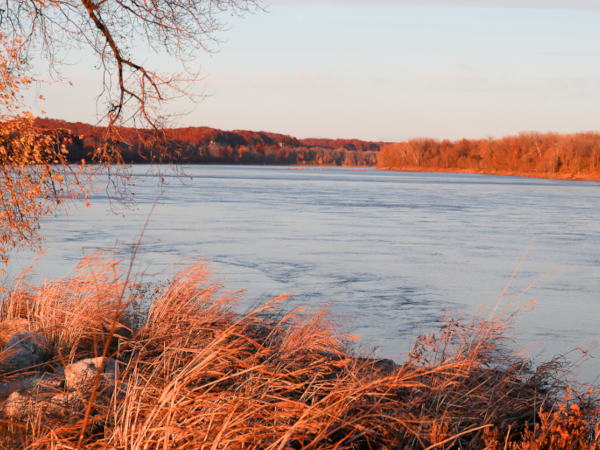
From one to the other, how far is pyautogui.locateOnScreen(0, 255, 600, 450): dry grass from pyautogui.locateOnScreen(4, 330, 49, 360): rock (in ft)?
0.51

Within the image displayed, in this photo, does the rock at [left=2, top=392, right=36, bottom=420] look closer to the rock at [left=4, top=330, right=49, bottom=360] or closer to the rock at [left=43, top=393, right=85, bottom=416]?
the rock at [left=43, top=393, right=85, bottom=416]

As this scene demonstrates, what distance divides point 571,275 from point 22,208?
11.1m

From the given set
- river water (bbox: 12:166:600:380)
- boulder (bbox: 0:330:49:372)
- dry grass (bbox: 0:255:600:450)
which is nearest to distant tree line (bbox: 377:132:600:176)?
river water (bbox: 12:166:600:380)

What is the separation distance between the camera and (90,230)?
1873cm

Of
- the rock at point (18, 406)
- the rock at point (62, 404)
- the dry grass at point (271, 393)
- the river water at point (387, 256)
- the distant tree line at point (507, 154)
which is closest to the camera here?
the dry grass at point (271, 393)

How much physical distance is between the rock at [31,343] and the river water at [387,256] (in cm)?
143

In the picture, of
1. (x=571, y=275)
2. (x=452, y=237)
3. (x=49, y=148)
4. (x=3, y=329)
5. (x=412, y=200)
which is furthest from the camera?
(x=412, y=200)

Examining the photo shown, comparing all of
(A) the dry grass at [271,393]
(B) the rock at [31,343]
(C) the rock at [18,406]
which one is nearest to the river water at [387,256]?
(A) the dry grass at [271,393]

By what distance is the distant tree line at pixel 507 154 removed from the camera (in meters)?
84.1

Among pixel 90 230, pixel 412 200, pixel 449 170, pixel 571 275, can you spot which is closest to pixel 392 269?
pixel 571 275

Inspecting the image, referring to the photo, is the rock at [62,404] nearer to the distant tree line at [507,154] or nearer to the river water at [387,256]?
the river water at [387,256]

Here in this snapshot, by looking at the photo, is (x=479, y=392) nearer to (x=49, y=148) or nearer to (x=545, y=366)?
(x=545, y=366)

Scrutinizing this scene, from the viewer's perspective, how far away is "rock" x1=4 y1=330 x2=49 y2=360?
19.2ft

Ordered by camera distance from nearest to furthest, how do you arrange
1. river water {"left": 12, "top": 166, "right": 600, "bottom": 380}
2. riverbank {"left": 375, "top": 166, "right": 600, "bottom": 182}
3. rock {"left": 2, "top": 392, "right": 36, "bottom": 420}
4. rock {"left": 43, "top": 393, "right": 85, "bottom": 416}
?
rock {"left": 2, "top": 392, "right": 36, "bottom": 420} → rock {"left": 43, "top": 393, "right": 85, "bottom": 416} → river water {"left": 12, "top": 166, "right": 600, "bottom": 380} → riverbank {"left": 375, "top": 166, "right": 600, "bottom": 182}
